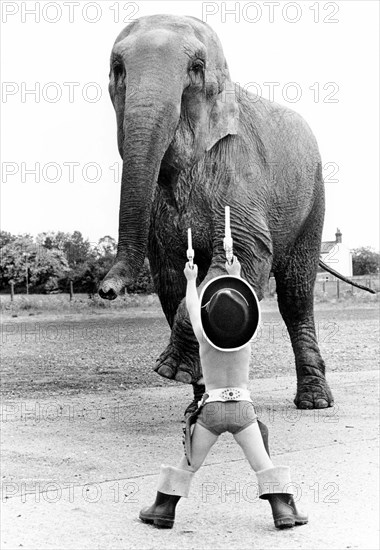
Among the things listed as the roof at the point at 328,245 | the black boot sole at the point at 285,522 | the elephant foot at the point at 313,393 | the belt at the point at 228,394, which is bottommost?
the black boot sole at the point at 285,522

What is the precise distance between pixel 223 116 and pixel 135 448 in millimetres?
2253

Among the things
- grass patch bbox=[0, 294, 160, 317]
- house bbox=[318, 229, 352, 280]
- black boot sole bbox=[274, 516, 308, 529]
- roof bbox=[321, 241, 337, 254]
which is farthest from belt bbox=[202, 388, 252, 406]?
roof bbox=[321, 241, 337, 254]

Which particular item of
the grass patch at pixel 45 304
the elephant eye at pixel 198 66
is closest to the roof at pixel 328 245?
the grass patch at pixel 45 304

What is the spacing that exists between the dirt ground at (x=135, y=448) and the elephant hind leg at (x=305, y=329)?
0.14m

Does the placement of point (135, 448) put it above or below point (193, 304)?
below

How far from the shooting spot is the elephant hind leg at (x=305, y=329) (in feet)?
23.4

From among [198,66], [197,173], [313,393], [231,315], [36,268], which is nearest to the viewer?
[231,315]

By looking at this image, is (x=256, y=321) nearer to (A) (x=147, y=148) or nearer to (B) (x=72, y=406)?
(A) (x=147, y=148)

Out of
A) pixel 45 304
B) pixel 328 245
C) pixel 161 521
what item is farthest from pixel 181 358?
pixel 328 245

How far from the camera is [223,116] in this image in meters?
5.20

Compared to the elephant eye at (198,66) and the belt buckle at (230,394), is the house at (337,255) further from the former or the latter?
the belt buckle at (230,394)

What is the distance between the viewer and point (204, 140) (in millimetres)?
5066

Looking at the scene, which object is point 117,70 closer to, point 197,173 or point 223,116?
point 223,116

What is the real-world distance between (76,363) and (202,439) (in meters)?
7.40
